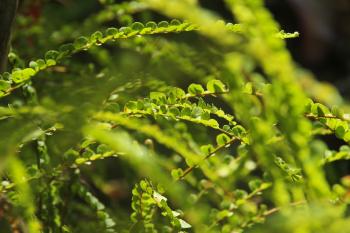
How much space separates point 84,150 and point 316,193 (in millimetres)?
Answer: 416

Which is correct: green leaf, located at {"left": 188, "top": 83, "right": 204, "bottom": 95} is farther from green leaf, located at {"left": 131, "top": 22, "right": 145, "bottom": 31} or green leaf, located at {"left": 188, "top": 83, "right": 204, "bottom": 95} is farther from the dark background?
the dark background

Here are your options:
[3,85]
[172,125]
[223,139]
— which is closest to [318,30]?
[172,125]

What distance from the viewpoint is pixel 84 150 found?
986mm

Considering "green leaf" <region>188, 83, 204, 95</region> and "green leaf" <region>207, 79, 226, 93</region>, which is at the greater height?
"green leaf" <region>207, 79, 226, 93</region>

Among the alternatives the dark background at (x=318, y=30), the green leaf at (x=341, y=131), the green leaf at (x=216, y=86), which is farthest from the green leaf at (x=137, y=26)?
the dark background at (x=318, y=30)

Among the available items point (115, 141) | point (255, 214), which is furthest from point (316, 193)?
point (255, 214)

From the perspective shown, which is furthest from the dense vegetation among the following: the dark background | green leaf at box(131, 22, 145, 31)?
the dark background

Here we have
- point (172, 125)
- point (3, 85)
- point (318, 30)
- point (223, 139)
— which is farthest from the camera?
point (318, 30)

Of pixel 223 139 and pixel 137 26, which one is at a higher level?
pixel 137 26

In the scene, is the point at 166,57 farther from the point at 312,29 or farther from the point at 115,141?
the point at 312,29

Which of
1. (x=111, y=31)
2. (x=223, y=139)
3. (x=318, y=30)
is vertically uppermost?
(x=111, y=31)

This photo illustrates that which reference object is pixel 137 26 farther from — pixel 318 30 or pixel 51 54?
pixel 318 30

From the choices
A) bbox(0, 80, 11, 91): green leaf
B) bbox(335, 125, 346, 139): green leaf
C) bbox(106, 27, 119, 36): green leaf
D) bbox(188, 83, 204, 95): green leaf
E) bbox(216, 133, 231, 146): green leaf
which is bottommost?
bbox(216, 133, 231, 146): green leaf

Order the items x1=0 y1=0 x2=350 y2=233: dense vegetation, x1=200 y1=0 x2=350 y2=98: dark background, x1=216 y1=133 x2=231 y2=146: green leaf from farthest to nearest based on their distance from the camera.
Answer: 1. x1=200 y1=0 x2=350 y2=98: dark background
2. x1=216 y1=133 x2=231 y2=146: green leaf
3. x1=0 y1=0 x2=350 y2=233: dense vegetation
